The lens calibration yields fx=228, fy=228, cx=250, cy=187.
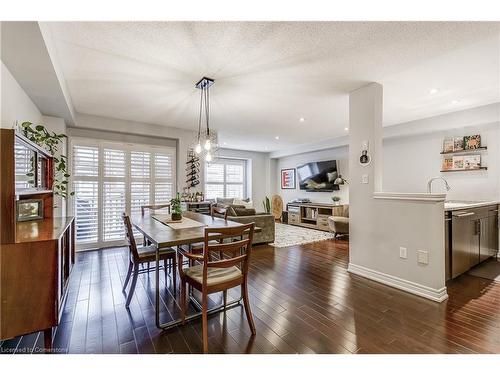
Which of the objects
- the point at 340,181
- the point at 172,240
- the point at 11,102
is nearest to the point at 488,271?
the point at 340,181

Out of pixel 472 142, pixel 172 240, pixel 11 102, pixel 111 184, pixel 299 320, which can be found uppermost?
pixel 11 102

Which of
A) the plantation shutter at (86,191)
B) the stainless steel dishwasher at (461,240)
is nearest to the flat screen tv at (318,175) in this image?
the stainless steel dishwasher at (461,240)

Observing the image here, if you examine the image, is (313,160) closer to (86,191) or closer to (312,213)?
(312,213)

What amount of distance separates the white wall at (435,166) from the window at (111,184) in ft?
16.2

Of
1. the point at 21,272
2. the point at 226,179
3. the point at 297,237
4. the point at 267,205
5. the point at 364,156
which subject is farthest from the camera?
the point at 226,179

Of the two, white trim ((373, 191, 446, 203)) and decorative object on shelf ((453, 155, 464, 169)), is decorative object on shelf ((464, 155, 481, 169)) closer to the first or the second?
decorative object on shelf ((453, 155, 464, 169))

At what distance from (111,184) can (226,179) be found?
391 cm

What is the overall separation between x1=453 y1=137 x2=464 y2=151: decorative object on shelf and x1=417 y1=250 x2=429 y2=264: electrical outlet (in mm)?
2733

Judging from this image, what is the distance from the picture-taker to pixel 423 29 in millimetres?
1836

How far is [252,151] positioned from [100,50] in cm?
615

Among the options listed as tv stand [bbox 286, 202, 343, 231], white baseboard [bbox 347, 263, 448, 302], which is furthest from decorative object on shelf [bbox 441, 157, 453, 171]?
white baseboard [bbox 347, 263, 448, 302]

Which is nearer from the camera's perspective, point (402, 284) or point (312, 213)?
point (402, 284)

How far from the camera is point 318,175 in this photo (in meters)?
6.77
